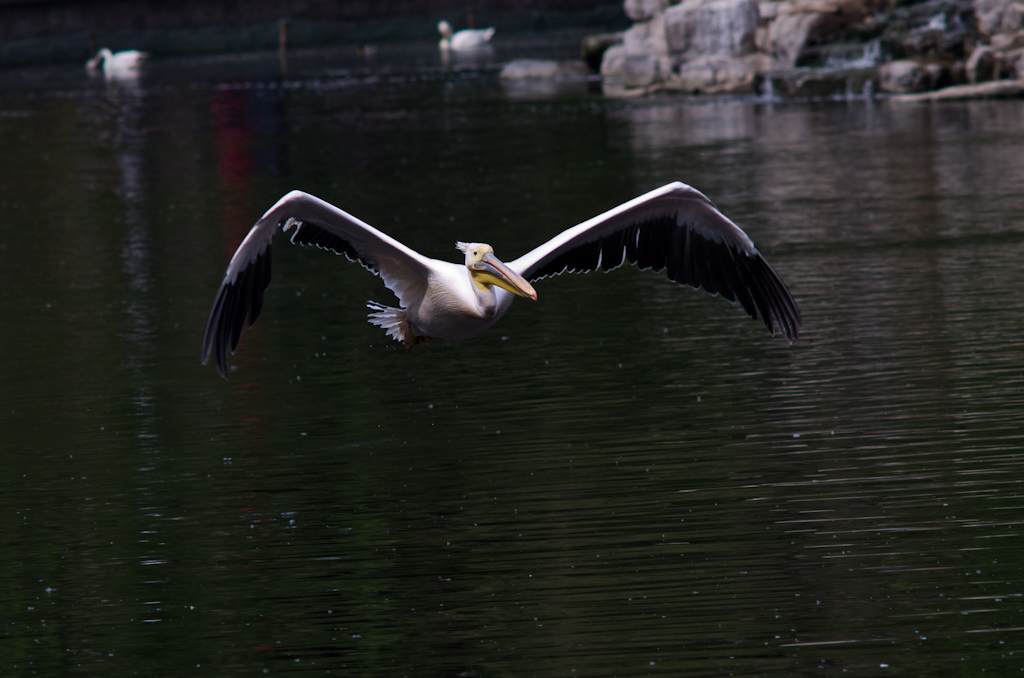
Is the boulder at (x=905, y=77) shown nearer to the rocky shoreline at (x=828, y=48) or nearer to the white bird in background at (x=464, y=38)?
the rocky shoreline at (x=828, y=48)

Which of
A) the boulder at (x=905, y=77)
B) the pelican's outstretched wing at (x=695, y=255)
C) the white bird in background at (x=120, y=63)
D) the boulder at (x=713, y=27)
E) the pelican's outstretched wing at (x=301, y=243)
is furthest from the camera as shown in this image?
the white bird in background at (x=120, y=63)

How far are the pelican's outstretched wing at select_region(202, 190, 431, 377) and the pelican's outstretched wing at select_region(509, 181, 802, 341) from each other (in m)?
0.86

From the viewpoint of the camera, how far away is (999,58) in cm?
2677

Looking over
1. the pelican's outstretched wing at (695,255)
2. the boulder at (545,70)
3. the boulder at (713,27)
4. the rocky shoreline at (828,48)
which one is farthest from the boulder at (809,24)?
the pelican's outstretched wing at (695,255)

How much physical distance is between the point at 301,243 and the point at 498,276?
3.83 ft

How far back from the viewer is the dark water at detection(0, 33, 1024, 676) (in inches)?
273

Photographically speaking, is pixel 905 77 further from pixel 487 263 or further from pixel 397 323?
pixel 487 263

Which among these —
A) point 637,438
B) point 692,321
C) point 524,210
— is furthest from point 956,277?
point 524,210

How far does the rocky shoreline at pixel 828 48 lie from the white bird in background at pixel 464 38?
684 inches

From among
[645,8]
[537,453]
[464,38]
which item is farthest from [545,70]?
[537,453]

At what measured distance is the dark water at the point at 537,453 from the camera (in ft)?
22.8

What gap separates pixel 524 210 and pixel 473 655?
39.3ft

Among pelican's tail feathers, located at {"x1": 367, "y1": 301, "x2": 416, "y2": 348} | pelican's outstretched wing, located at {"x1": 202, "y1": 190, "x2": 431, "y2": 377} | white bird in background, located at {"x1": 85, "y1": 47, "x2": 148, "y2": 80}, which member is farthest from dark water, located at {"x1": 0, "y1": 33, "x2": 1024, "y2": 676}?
white bird in background, located at {"x1": 85, "y1": 47, "x2": 148, "y2": 80}

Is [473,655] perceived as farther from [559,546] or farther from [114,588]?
[114,588]
